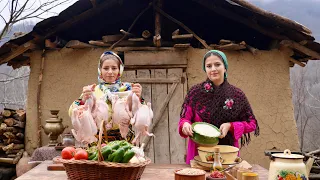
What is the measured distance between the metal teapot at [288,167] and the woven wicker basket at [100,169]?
78 centimetres

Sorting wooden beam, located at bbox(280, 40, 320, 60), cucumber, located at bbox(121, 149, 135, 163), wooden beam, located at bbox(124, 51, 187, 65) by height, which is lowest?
cucumber, located at bbox(121, 149, 135, 163)

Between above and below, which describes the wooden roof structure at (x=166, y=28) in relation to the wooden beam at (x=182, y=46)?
above

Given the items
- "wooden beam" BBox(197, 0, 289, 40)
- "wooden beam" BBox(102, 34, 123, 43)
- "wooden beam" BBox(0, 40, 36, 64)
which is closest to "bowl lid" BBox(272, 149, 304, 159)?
"wooden beam" BBox(197, 0, 289, 40)

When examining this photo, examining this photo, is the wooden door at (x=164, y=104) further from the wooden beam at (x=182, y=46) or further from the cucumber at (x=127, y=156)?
the cucumber at (x=127, y=156)

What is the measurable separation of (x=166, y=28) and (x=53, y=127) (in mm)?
2494

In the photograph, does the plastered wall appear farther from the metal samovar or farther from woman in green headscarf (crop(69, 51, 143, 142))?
woman in green headscarf (crop(69, 51, 143, 142))

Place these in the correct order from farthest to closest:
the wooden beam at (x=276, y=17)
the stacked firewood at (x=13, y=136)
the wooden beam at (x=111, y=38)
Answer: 1. the stacked firewood at (x=13, y=136)
2. the wooden beam at (x=111, y=38)
3. the wooden beam at (x=276, y=17)

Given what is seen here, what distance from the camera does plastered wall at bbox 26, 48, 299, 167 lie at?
541 centimetres

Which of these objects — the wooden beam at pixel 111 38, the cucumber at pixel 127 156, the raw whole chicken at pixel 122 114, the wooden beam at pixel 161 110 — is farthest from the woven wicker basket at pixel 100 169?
the wooden beam at pixel 111 38

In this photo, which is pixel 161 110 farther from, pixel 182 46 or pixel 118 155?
pixel 118 155

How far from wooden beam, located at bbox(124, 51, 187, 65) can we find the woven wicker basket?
3490 mm

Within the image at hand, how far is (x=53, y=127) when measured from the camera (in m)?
5.24

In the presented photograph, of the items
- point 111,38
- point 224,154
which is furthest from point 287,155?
point 111,38

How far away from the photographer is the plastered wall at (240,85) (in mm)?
5414
